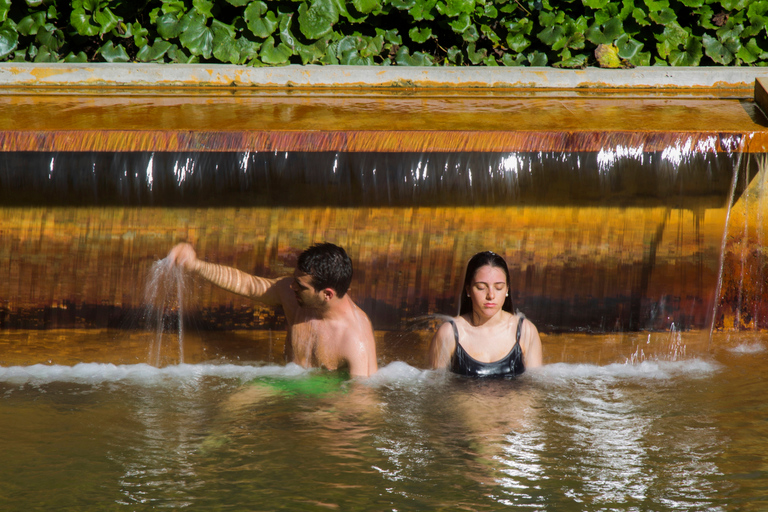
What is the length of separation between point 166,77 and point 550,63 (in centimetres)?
287

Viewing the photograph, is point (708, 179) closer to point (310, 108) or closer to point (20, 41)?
point (310, 108)

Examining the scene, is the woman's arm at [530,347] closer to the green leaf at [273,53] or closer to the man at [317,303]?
the man at [317,303]

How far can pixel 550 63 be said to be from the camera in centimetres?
540

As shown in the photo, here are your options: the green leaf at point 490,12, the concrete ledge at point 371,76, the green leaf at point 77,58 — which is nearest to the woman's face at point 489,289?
the concrete ledge at point 371,76

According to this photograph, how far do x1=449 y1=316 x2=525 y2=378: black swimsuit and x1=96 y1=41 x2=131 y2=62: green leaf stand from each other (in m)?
3.59

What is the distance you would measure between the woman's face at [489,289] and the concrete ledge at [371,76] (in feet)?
7.56

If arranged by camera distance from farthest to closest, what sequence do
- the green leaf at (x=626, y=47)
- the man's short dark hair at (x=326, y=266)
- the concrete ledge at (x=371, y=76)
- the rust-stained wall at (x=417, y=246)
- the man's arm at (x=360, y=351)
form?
the green leaf at (x=626, y=47) → the concrete ledge at (x=371, y=76) → the rust-stained wall at (x=417, y=246) → the man's arm at (x=360, y=351) → the man's short dark hair at (x=326, y=266)

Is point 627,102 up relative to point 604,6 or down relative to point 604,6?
down

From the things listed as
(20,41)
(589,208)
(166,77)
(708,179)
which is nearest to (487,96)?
(589,208)

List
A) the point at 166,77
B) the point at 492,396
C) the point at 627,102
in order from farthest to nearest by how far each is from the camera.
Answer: the point at 166,77
the point at 627,102
the point at 492,396

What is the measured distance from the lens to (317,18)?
5176 mm

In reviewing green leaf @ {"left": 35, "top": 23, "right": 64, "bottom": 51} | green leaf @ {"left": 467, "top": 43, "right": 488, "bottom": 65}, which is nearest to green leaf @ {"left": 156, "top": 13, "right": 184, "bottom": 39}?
green leaf @ {"left": 35, "top": 23, "right": 64, "bottom": 51}

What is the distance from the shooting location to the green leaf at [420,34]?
543 centimetres

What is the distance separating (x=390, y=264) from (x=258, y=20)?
90.5 inches
